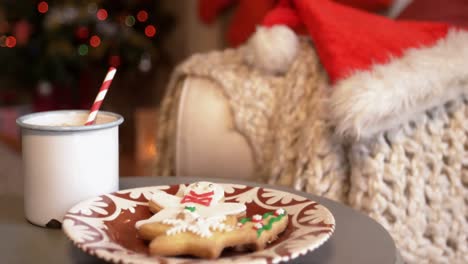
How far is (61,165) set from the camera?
69 cm

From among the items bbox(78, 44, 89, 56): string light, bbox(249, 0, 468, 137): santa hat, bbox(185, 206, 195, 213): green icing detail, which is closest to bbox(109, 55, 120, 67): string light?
bbox(78, 44, 89, 56): string light

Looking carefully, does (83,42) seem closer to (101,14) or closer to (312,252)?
(101,14)

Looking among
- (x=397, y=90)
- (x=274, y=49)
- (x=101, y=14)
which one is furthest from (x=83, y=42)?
(x=397, y=90)

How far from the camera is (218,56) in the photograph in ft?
4.58

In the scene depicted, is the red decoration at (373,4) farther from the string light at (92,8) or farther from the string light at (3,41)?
the string light at (3,41)

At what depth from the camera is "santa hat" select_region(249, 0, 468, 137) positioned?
3.16ft

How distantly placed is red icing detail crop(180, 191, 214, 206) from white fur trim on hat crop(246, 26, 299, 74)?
0.55 metres

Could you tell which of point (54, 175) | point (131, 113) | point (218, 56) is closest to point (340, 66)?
point (218, 56)

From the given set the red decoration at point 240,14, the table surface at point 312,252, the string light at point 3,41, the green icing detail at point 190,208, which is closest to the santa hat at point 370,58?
the table surface at point 312,252

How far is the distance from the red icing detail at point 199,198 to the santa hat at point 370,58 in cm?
34

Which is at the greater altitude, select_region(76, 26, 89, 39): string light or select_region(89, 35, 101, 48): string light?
select_region(76, 26, 89, 39): string light

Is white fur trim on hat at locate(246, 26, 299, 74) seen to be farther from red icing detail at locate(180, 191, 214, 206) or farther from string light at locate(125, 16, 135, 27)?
string light at locate(125, 16, 135, 27)

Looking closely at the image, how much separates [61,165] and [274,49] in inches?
23.7

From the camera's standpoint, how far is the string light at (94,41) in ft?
8.90
